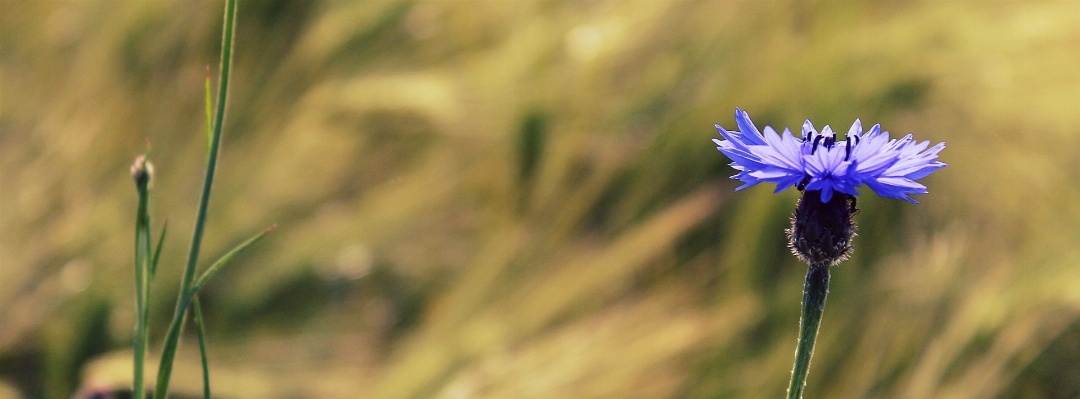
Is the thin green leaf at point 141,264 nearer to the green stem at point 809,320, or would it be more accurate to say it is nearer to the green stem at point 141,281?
the green stem at point 141,281

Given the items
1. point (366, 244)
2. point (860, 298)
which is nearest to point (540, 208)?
point (366, 244)

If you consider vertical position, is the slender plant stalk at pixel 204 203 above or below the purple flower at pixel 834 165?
above

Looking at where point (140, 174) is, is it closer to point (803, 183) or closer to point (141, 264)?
point (141, 264)

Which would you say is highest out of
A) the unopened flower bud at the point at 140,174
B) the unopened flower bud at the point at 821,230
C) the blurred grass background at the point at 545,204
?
the blurred grass background at the point at 545,204

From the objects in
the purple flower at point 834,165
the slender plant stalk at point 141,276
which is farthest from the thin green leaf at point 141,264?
the purple flower at point 834,165

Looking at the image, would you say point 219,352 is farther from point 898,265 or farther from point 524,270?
point 898,265
